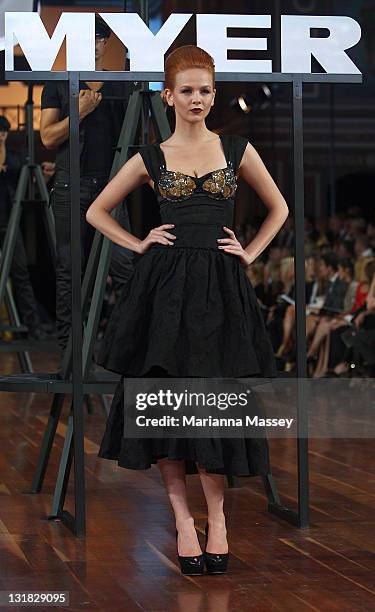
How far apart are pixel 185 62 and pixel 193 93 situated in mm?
86

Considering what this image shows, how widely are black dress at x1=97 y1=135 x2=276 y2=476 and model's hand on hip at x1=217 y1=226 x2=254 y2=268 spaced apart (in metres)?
0.02

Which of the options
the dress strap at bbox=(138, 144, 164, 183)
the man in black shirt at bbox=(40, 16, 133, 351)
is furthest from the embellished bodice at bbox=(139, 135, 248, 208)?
the man in black shirt at bbox=(40, 16, 133, 351)

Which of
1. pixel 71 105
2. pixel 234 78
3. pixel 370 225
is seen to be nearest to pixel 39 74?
pixel 71 105

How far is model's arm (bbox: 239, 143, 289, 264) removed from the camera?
3645mm

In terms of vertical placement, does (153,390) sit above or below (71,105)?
below

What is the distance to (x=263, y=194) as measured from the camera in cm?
373

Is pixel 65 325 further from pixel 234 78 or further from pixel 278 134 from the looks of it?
pixel 278 134

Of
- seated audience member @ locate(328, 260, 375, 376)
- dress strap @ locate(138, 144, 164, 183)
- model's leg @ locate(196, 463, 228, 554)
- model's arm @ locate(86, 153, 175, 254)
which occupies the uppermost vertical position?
dress strap @ locate(138, 144, 164, 183)

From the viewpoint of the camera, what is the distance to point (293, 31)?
4004 mm

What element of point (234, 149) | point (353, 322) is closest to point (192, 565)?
point (234, 149)

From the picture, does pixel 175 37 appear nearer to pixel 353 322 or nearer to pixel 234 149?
pixel 234 149

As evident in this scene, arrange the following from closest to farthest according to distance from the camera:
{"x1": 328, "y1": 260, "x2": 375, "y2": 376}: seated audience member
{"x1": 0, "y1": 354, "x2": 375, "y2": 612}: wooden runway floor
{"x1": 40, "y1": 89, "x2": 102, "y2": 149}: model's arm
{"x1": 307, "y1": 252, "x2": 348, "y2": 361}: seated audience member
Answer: {"x1": 0, "y1": 354, "x2": 375, "y2": 612}: wooden runway floor
{"x1": 40, "y1": 89, "x2": 102, "y2": 149}: model's arm
{"x1": 328, "y1": 260, "x2": 375, "y2": 376}: seated audience member
{"x1": 307, "y1": 252, "x2": 348, "y2": 361}: seated audience member

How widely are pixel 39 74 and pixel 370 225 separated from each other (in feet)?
18.9

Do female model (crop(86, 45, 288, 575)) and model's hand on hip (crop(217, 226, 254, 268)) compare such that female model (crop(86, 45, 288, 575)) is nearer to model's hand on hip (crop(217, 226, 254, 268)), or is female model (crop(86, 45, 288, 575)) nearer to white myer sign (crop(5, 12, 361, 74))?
model's hand on hip (crop(217, 226, 254, 268))
